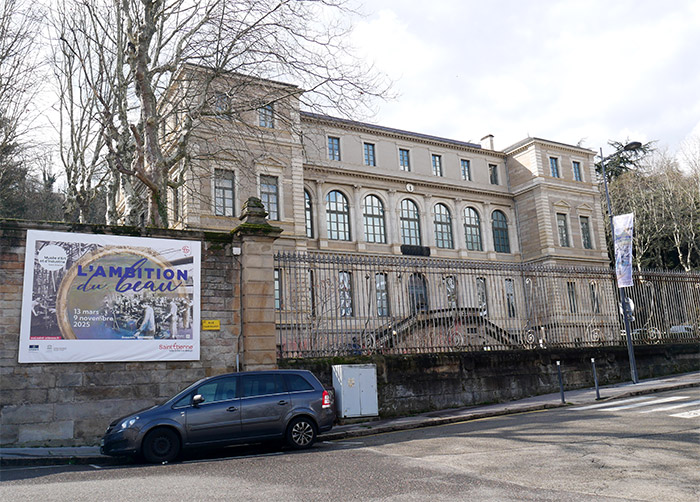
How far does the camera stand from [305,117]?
117 feet

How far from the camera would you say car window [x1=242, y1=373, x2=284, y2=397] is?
10545 mm

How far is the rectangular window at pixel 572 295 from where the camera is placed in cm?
1803

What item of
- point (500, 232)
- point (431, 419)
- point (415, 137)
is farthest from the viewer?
point (500, 232)

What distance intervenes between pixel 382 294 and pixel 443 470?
808cm

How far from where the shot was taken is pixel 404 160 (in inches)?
1750

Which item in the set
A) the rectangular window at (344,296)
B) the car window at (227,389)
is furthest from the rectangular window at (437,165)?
the car window at (227,389)

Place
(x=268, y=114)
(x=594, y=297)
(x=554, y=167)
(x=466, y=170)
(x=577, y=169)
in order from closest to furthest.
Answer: (x=594, y=297) < (x=268, y=114) < (x=466, y=170) < (x=554, y=167) < (x=577, y=169)

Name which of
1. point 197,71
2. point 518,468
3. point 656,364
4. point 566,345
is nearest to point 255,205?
point 197,71

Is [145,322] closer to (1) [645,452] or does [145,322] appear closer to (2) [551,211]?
(1) [645,452]

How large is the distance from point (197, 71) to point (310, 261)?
766 centimetres

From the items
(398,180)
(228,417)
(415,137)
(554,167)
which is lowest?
(228,417)

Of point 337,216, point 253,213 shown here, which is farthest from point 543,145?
point 253,213

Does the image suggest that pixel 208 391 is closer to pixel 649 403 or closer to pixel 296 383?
pixel 296 383

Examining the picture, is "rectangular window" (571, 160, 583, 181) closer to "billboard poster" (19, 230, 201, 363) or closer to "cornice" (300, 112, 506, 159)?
"cornice" (300, 112, 506, 159)
